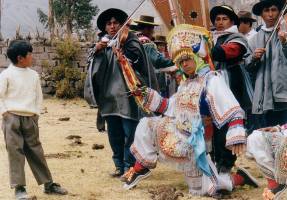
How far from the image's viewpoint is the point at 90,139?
8.70 m

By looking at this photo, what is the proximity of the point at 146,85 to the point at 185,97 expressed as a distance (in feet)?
2.42

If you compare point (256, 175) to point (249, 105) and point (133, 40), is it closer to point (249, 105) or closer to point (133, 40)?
point (249, 105)

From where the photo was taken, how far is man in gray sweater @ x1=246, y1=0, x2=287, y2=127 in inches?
211

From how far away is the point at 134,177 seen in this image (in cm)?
542

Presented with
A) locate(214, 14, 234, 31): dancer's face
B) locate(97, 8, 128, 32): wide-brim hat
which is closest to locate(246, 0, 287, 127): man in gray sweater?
locate(214, 14, 234, 31): dancer's face

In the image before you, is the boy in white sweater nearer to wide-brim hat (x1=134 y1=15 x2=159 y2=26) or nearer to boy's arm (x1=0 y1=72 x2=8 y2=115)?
boy's arm (x1=0 y1=72 x2=8 y2=115)

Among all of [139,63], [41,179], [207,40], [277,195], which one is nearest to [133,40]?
[139,63]

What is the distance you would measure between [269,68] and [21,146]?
242cm

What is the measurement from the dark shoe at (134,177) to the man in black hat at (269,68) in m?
1.20

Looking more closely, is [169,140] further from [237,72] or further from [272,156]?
[272,156]

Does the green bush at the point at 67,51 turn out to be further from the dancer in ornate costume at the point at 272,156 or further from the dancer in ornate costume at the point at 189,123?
the dancer in ornate costume at the point at 272,156

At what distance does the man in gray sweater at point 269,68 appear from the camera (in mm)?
5367

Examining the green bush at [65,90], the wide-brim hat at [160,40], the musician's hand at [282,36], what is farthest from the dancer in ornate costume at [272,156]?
the green bush at [65,90]

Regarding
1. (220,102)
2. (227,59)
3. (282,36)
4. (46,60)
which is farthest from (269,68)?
(46,60)
